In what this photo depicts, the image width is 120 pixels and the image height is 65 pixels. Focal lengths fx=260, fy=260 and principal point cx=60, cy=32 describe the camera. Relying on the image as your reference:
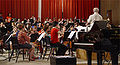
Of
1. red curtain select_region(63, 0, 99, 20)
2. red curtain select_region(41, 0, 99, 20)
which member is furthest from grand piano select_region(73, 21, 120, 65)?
red curtain select_region(63, 0, 99, 20)

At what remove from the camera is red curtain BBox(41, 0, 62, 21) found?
23688 mm

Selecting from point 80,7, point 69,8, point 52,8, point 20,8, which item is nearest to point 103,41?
point 20,8

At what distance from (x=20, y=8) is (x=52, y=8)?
2.93m

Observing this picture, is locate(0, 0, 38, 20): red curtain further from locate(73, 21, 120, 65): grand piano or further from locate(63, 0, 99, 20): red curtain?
locate(73, 21, 120, 65): grand piano

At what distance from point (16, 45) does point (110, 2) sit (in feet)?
43.5

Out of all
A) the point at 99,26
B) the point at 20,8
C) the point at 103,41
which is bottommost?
the point at 103,41

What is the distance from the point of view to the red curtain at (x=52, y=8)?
23.7 m

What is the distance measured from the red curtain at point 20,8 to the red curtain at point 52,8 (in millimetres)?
837

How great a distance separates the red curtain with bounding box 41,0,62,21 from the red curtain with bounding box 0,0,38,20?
0.84m

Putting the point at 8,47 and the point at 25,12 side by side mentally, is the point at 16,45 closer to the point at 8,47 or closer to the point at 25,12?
the point at 8,47

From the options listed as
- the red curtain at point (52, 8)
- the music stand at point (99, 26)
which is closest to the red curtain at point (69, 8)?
the red curtain at point (52, 8)

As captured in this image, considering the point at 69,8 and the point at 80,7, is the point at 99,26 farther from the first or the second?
the point at 80,7

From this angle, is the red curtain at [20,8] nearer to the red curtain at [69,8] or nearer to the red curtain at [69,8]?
the red curtain at [69,8]

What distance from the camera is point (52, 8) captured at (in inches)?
942
